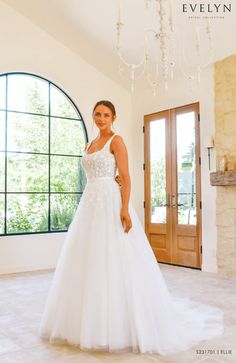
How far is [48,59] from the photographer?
5.91 meters

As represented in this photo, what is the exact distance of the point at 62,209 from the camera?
6023 millimetres

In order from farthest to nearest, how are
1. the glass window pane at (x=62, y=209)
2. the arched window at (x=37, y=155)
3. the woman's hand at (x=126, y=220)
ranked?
the glass window pane at (x=62, y=209) → the arched window at (x=37, y=155) → the woman's hand at (x=126, y=220)

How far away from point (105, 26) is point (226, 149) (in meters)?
2.42

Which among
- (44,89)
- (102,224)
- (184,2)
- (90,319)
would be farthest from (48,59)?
(90,319)

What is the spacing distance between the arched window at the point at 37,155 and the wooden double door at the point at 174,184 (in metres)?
1.19

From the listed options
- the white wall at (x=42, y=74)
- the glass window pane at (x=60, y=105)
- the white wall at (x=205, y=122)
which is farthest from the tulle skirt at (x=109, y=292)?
the glass window pane at (x=60, y=105)

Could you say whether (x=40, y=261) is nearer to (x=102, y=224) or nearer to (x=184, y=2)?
(x=102, y=224)

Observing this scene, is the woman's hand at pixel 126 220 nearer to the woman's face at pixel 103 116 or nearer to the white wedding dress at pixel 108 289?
the white wedding dress at pixel 108 289

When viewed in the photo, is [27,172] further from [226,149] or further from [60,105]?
[226,149]

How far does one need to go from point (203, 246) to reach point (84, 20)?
362 cm

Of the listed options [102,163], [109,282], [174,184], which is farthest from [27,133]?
[109,282]

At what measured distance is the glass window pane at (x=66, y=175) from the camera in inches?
236

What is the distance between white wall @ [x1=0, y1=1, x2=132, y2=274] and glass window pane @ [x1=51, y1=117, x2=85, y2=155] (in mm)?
197

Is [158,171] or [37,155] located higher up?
[37,155]
